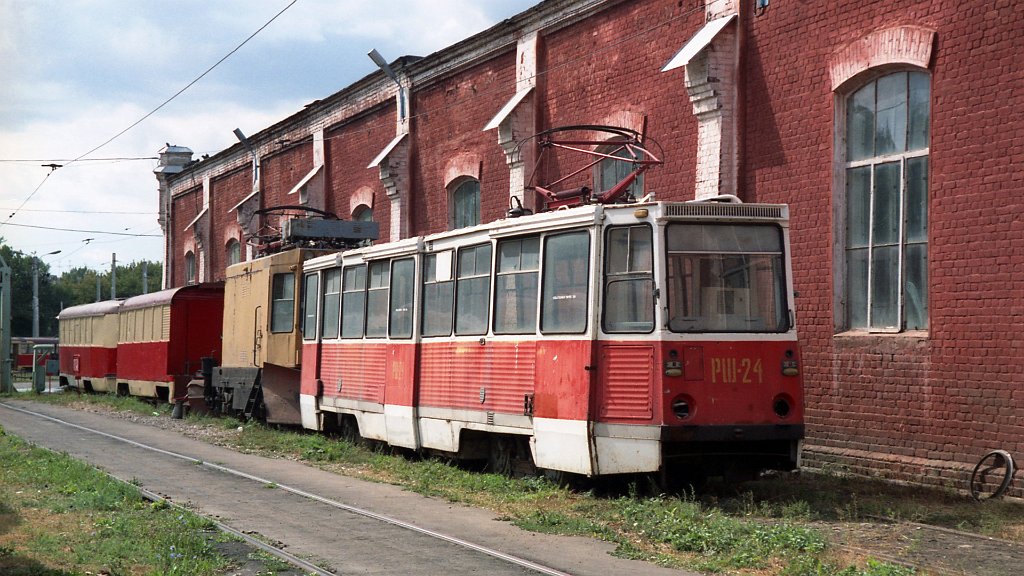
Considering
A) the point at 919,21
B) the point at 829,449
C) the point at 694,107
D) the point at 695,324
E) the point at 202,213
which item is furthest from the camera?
the point at 202,213

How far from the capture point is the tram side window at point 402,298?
15.3 metres

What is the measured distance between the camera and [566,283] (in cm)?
1194

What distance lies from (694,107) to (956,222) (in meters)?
4.79

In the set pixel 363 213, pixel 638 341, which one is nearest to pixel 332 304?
pixel 638 341

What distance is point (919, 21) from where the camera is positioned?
520 inches

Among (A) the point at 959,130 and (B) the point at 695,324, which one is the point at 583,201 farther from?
(A) the point at 959,130

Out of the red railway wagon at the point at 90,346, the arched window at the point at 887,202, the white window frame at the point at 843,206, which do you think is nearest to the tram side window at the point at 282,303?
the white window frame at the point at 843,206

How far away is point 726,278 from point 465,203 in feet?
43.6

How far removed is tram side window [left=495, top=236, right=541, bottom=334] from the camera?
12.5 metres

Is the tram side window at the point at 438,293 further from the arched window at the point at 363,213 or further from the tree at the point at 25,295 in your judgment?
the tree at the point at 25,295

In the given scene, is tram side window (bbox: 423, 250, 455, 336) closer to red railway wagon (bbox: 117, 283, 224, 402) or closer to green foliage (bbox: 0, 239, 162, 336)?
red railway wagon (bbox: 117, 283, 224, 402)

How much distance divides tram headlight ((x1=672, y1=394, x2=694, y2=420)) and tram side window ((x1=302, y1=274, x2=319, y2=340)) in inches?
357

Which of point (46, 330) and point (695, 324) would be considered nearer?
point (695, 324)

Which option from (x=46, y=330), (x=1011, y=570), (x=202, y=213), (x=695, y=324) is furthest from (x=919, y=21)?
(x=46, y=330)
